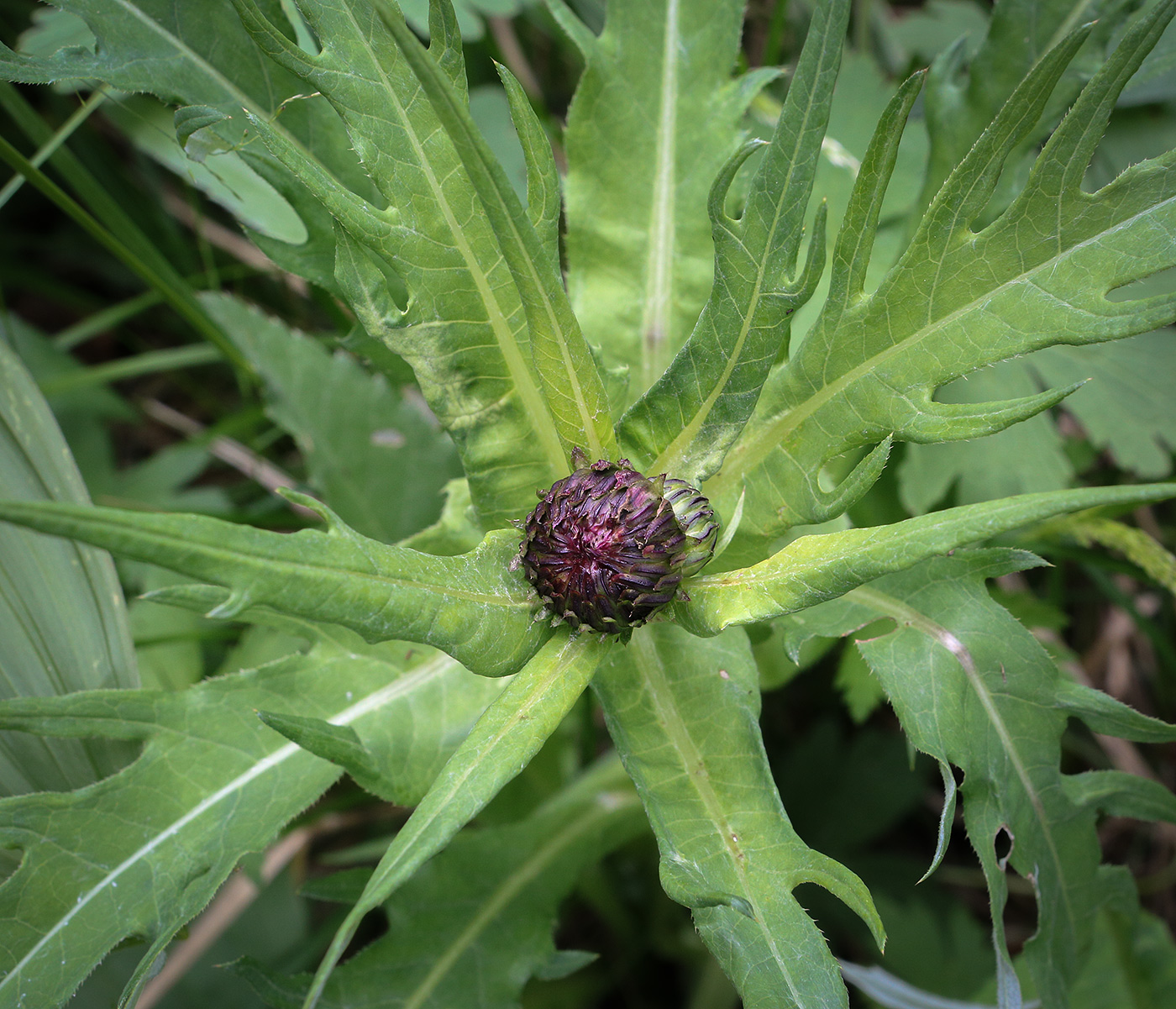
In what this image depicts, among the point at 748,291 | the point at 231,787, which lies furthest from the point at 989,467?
the point at 231,787

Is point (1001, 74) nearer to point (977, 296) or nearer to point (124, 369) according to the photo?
point (977, 296)

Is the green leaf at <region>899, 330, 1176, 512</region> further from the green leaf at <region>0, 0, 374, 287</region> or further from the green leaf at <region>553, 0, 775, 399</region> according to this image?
the green leaf at <region>0, 0, 374, 287</region>

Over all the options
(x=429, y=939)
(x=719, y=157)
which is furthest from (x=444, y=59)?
(x=429, y=939)

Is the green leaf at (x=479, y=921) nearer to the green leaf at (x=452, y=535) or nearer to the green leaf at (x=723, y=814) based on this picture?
the green leaf at (x=723, y=814)

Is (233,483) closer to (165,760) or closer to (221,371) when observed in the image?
(221,371)

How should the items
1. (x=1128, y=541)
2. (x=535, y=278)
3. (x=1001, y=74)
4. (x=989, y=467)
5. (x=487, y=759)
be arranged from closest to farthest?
(x=487, y=759) → (x=535, y=278) → (x=1001, y=74) → (x=1128, y=541) → (x=989, y=467)

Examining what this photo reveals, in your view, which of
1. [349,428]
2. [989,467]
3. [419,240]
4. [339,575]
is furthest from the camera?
[349,428]
